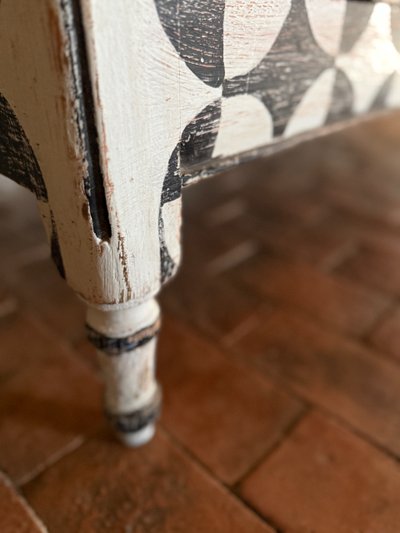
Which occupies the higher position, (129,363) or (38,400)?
(129,363)

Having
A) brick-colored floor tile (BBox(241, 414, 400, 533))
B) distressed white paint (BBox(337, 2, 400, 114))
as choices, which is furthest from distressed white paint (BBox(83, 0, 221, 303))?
brick-colored floor tile (BBox(241, 414, 400, 533))

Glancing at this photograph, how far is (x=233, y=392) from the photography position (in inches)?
31.8

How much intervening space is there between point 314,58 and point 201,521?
0.61 meters

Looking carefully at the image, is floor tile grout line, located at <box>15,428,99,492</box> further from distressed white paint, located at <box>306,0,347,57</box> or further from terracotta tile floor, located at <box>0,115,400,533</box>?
distressed white paint, located at <box>306,0,347,57</box>

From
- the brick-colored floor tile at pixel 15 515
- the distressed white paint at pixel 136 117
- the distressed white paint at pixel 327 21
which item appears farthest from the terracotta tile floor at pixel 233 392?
the distressed white paint at pixel 327 21

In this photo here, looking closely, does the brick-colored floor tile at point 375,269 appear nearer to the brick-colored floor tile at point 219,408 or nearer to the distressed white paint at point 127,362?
the brick-colored floor tile at point 219,408

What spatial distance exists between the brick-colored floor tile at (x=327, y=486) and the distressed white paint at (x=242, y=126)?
1.51 ft

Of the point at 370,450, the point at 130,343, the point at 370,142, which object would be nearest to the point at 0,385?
the point at 130,343

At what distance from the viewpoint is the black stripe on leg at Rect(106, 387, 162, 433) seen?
0.65m

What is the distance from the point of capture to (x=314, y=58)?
22.0 inches

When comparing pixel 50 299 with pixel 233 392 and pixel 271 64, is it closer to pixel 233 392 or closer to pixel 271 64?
pixel 233 392

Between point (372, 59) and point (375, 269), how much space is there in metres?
0.64

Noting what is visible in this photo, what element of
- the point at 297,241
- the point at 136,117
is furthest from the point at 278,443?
the point at 297,241

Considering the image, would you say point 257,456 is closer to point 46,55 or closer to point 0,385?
point 0,385
